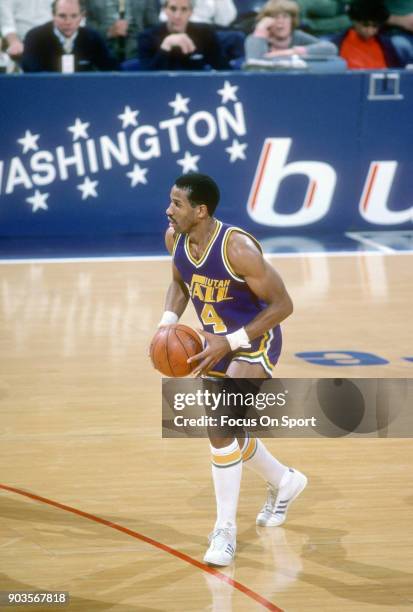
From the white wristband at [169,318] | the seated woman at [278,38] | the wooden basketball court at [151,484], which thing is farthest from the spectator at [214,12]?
the white wristband at [169,318]

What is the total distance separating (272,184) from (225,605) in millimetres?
8651

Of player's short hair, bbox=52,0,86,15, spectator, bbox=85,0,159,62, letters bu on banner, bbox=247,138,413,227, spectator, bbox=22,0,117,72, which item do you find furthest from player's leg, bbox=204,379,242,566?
spectator, bbox=85,0,159,62

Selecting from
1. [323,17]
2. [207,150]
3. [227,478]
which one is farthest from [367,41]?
[227,478]

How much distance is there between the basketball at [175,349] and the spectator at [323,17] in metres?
9.90

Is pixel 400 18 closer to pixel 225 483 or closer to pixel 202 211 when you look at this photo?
pixel 202 211

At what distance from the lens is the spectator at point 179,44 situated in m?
13.1

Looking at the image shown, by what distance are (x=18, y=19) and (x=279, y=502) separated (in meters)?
9.25

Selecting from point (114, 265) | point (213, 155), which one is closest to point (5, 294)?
point (114, 265)

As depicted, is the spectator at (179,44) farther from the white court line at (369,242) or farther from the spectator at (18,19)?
the white court line at (369,242)

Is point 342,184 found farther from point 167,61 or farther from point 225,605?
point 225,605

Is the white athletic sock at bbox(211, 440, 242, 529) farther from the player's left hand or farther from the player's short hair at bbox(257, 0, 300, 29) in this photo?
the player's short hair at bbox(257, 0, 300, 29)

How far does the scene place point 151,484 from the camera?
20.7ft

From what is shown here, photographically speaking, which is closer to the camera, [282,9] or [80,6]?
[80,6]

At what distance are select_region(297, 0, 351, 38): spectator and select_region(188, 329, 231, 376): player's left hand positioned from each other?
1002 centimetres
